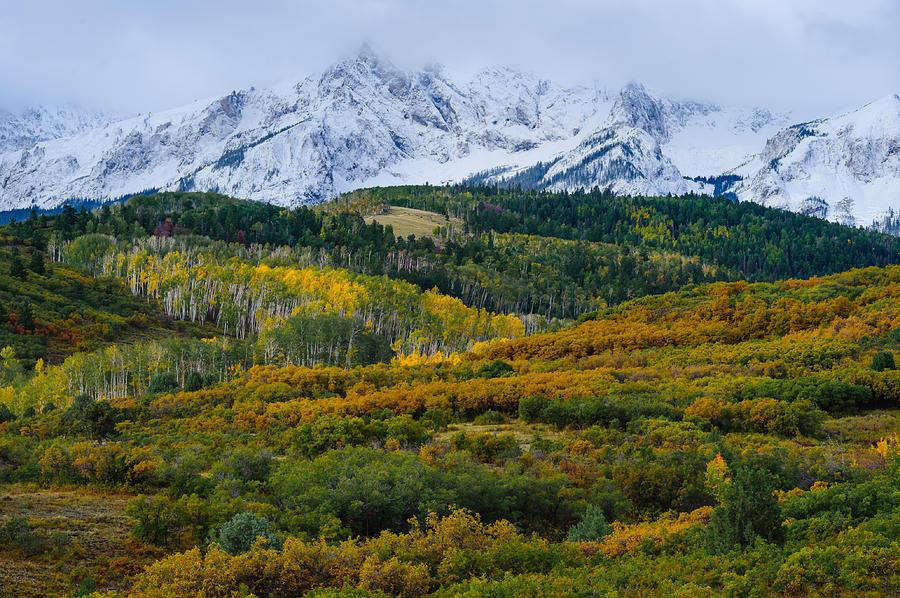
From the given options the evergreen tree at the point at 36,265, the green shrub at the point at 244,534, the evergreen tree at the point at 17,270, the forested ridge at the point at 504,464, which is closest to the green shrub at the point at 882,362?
the forested ridge at the point at 504,464

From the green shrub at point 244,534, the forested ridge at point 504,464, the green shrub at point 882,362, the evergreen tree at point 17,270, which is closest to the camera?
the forested ridge at point 504,464

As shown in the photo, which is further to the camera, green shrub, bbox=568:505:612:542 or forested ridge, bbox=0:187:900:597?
green shrub, bbox=568:505:612:542

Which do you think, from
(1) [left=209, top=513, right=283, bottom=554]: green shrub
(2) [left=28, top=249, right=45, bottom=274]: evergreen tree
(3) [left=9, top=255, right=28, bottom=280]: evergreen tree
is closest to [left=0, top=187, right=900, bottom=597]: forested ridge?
(1) [left=209, top=513, right=283, bottom=554]: green shrub

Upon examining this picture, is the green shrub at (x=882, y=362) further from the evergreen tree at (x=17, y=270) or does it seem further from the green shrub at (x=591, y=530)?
the evergreen tree at (x=17, y=270)

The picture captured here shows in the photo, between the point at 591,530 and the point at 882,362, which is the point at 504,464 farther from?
the point at 882,362

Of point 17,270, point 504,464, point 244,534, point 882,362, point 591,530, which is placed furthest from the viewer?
point 17,270

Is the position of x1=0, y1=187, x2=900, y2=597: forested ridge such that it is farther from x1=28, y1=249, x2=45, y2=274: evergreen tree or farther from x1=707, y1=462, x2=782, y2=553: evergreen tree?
x1=28, y1=249, x2=45, y2=274: evergreen tree

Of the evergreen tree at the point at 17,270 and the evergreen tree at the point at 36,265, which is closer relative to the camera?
the evergreen tree at the point at 17,270

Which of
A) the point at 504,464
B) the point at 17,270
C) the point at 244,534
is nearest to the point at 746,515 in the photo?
the point at 504,464

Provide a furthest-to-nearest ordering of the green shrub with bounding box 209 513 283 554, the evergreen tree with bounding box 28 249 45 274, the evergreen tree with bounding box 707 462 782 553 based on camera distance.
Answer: the evergreen tree with bounding box 28 249 45 274
the green shrub with bounding box 209 513 283 554
the evergreen tree with bounding box 707 462 782 553

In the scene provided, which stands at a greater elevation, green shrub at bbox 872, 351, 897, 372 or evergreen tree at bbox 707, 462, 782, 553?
green shrub at bbox 872, 351, 897, 372

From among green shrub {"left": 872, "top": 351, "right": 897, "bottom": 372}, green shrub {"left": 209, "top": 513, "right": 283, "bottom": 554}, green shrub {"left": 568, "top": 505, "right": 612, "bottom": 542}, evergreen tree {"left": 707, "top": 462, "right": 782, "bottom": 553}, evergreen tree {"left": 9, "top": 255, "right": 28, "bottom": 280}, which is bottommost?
green shrub {"left": 568, "top": 505, "right": 612, "bottom": 542}

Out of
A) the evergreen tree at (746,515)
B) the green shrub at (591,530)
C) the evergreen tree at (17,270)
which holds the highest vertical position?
the evergreen tree at (17,270)

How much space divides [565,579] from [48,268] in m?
139
